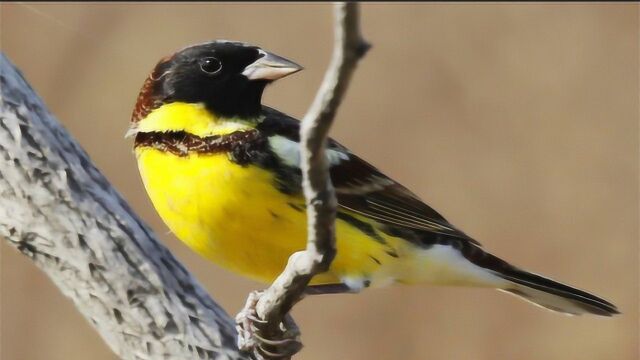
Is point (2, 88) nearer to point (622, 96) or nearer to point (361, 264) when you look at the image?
point (361, 264)

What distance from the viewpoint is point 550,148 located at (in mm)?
4070

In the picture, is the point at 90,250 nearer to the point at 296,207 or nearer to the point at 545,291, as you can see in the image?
the point at 296,207

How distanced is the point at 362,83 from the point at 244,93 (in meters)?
1.67

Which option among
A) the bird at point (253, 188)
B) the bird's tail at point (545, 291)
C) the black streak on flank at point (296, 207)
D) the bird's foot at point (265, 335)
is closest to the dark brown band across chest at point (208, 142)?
the bird at point (253, 188)

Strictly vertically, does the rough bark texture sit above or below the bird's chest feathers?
below

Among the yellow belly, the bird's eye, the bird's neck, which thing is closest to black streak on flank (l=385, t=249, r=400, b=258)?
the yellow belly

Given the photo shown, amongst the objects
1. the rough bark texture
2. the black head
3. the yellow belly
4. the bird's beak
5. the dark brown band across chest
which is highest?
the bird's beak

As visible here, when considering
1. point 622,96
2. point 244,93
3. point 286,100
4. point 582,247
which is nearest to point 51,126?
point 244,93

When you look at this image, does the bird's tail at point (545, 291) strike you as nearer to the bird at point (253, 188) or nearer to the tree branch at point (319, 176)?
the bird at point (253, 188)

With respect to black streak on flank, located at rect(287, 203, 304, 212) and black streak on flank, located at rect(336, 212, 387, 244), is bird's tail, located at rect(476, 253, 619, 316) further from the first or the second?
black streak on flank, located at rect(287, 203, 304, 212)

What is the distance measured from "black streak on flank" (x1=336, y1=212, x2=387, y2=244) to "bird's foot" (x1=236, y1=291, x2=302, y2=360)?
0.23 meters

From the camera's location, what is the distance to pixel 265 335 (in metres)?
2.17

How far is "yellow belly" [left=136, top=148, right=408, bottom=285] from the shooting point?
2.21 m

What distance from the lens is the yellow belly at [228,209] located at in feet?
7.26
